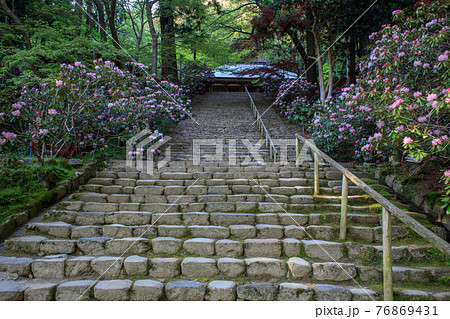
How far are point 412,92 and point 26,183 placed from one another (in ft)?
19.9

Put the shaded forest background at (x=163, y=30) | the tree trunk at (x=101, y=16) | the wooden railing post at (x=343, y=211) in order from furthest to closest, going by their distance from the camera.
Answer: the tree trunk at (x=101, y=16)
the shaded forest background at (x=163, y=30)
the wooden railing post at (x=343, y=211)

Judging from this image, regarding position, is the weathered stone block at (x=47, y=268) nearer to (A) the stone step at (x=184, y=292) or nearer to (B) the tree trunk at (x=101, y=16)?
(A) the stone step at (x=184, y=292)

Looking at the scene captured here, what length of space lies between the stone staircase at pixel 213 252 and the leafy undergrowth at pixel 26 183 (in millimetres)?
373

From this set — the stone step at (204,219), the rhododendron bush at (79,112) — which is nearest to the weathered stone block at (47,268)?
the stone step at (204,219)

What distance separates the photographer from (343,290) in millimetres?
2621

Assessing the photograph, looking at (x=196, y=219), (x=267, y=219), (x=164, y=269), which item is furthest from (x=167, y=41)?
(x=164, y=269)

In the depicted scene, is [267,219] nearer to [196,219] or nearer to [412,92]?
[196,219]

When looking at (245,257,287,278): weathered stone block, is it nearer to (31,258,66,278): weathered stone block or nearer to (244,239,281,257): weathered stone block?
(244,239,281,257): weathered stone block

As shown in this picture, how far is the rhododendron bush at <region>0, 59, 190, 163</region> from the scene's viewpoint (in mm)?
4480

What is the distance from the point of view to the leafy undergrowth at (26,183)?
3.92 meters

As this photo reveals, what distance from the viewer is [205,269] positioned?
2.95 meters

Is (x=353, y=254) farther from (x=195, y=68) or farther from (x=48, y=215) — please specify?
(x=195, y=68)

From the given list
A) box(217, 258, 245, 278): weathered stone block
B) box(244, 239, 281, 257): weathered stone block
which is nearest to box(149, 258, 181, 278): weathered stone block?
box(217, 258, 245, 278): weathered stone block

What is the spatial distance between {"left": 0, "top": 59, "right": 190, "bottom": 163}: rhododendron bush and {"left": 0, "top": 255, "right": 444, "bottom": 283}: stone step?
6.17ft
